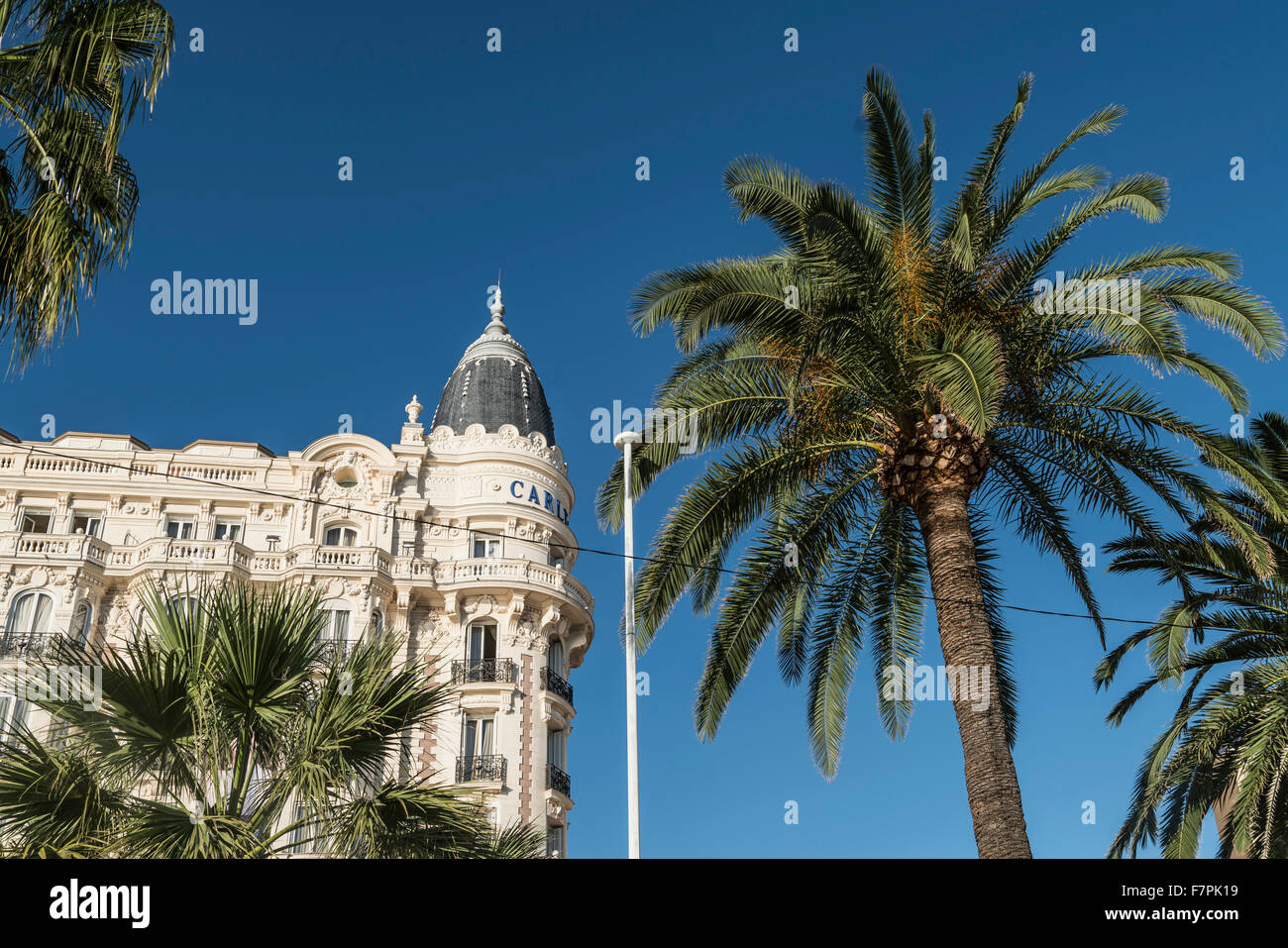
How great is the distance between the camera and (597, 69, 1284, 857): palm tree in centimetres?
1552

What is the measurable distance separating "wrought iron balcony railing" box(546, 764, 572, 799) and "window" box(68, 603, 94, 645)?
1433 centimetres

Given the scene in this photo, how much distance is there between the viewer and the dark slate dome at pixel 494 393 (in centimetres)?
4253

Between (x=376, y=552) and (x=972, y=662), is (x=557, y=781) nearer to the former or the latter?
(x=376, y=552)

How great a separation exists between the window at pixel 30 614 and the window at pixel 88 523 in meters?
3.18

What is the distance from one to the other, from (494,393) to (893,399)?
28980mm

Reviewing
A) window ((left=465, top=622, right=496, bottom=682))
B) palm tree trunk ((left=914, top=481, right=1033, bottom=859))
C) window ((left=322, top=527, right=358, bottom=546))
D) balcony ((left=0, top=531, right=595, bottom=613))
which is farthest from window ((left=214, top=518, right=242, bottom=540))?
palm tree trunk ((left=914, top=481, right=1033, bottom=859))

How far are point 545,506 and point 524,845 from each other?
2373cm

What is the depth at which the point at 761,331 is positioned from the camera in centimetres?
1742

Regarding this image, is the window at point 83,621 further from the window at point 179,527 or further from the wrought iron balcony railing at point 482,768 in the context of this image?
the wrought iron balcony railing at point 482,768

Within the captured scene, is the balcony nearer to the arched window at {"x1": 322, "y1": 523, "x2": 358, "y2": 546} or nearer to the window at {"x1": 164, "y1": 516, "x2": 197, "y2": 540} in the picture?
the window at {"x1": 164, "y1": 516, "x2": 197, "y2": 540}

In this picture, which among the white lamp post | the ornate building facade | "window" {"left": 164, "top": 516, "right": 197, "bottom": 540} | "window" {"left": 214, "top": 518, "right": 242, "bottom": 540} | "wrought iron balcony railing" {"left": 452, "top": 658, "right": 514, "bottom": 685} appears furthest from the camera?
"window" {"left": 214, "top": 518, "right": 242, "bottom": 540}

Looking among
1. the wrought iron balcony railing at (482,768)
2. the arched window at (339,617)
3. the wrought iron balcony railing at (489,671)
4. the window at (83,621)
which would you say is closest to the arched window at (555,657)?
the wrought iron balcony railing at (489,671)
